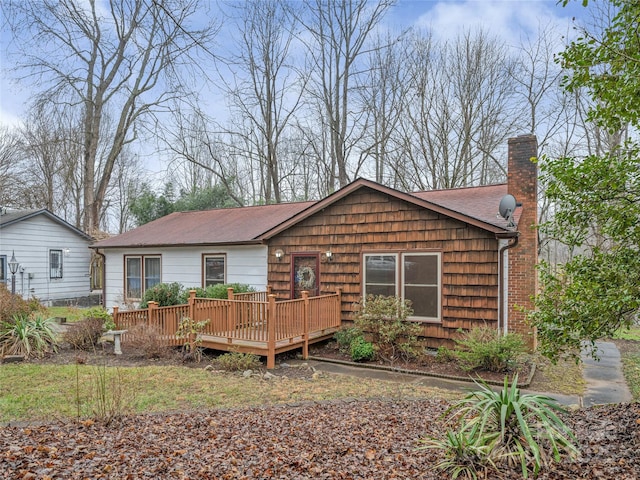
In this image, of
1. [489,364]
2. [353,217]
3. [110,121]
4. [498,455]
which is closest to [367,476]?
[498,455]

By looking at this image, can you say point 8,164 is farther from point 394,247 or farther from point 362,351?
point 362,351

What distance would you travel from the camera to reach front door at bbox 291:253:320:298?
418 inches

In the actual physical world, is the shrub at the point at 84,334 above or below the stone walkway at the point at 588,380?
above

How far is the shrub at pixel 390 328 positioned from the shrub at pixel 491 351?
1.11 m

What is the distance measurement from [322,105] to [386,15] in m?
5.03

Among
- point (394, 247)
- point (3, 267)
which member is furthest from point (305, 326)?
point (3, 267)

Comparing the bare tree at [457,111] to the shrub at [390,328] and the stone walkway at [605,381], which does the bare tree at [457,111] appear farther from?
the shrub at [390,328]

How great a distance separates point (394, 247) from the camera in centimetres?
952

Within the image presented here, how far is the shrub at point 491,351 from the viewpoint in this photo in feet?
23.9

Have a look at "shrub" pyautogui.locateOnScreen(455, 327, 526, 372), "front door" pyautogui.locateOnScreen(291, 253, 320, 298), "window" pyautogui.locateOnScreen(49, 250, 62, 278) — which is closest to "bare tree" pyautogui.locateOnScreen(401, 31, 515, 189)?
"front door" pyautogui.locateOnScreen(291, 253, 320, 298)

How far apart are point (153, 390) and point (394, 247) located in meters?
5.68

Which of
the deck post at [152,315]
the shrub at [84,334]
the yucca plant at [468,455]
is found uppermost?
the deck post at [152,315]

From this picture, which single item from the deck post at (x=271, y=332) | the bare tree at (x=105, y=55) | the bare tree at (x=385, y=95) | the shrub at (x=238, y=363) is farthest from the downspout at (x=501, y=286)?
the bare tree at (x=385, y=95)

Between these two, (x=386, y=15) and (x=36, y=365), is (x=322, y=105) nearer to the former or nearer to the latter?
(x=386, y=15)
